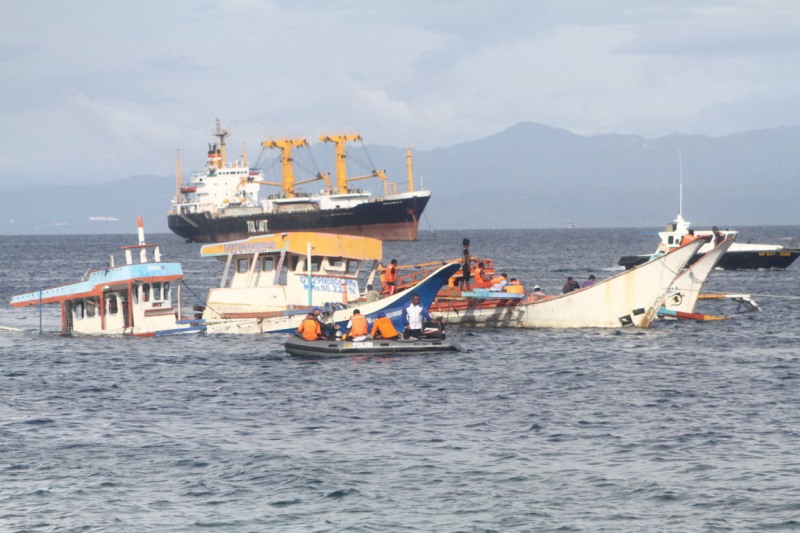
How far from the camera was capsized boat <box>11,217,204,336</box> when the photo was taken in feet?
131

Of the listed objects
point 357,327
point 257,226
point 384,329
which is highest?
point 257,226

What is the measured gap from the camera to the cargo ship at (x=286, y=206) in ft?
507

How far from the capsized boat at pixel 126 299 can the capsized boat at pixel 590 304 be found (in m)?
10.3

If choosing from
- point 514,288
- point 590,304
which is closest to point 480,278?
point 514,288

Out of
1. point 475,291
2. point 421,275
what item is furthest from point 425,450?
point 421,275

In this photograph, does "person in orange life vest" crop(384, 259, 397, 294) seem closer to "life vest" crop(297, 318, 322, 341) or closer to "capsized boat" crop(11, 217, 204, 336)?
"life vest" crop(297, 318, 322, 341)

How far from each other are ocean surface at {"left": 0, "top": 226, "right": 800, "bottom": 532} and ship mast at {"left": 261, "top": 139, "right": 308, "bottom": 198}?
12951 centimetres

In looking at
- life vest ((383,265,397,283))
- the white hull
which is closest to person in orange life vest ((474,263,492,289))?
life vest ((383,265,397,283))

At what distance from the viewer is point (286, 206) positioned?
162m

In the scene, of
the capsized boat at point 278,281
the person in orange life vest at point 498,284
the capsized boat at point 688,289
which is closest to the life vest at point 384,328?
the capsized boat at point 278,281

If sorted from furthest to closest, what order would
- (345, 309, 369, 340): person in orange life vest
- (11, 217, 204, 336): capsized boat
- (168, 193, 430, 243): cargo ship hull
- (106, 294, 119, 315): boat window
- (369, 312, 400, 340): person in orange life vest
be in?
(168, 193, 430, 243): cargo ship hull → (106, 294, 119, 315): boat window → (11, 217, 204, 336): capsized boat → (369, 312, 400, 340): person in orange life vest → (345, 309, 369, 340): person in orange life vest

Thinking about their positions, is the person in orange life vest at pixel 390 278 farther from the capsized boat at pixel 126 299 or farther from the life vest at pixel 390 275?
the capsized boat at pixel 126 299

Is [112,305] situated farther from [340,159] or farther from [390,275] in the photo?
[340,159]

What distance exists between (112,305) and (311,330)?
10694 millimetres
